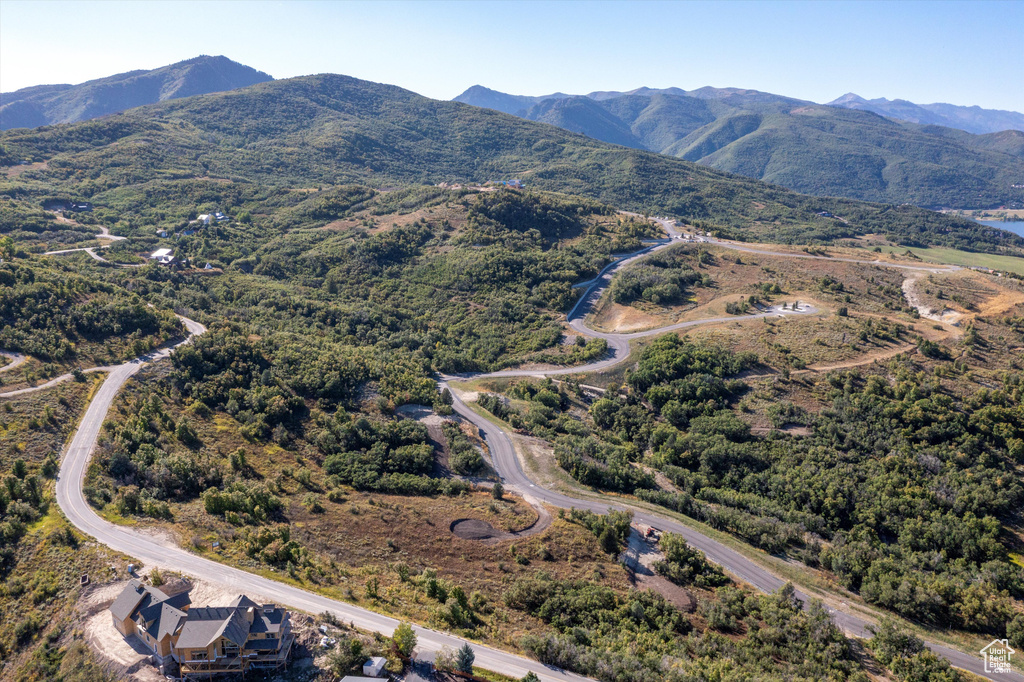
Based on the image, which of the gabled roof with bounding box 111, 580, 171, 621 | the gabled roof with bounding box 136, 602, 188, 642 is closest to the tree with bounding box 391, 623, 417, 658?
the gabled roof with bounding box 136, 602, 188, 642

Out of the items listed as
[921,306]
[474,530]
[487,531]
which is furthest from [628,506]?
[921,306]

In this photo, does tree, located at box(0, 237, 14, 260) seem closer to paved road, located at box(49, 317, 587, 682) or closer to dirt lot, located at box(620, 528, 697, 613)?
paved road, located at box(49, 317, 587, 682)

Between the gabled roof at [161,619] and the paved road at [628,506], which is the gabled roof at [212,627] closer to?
the gabled roof at [161,619]

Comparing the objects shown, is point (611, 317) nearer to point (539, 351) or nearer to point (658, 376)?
point (539, 351)

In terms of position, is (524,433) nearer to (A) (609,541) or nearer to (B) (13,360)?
(A) (609,541)

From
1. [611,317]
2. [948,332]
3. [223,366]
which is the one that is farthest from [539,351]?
[948,332]

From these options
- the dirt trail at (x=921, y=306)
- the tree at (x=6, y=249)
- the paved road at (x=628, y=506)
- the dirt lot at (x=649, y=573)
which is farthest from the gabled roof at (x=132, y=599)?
the dirt trail at (x=921, y=306)
